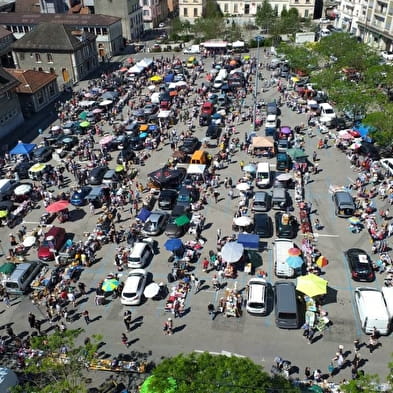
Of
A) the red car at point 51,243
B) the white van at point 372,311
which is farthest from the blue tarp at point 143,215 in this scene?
the white van at point 372,311

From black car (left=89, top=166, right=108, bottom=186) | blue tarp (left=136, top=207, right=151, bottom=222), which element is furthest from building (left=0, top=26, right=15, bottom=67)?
blue tarp (left=136, top=207, right=151, bottom=222)

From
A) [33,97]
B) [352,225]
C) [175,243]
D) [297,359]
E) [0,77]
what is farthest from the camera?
[33,97]

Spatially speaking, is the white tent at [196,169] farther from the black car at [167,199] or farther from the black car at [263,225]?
Result: the black car at [263,225]

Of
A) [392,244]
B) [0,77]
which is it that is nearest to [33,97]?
[0,77]

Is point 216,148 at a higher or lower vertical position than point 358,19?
lower

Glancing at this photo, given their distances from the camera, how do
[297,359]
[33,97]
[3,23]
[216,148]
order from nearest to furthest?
[297,359]
[216,148]
[33,97]
[3,23]

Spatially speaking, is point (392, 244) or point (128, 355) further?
point (392, 244)

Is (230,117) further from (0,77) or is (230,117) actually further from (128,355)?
(128,355)
